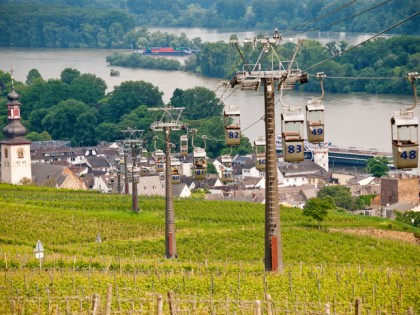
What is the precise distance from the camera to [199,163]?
90.7ft

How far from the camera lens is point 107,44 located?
503 feet

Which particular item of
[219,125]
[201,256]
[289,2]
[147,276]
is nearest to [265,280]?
[147,276]

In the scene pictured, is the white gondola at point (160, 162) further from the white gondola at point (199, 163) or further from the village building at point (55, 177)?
the village building at point (55, 177)

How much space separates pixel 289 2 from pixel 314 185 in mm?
95891

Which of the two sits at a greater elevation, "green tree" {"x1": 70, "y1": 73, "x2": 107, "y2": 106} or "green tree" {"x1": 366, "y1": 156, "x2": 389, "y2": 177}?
"green tree" {"x1": 70, "y1": 73, "x2": 107, "y2": 106}

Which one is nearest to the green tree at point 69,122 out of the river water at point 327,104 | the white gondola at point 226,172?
the river water at point 327,104

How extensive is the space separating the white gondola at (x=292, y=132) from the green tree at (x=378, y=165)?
4525 centimetres

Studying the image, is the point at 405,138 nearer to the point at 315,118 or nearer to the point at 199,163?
the point at 315,118

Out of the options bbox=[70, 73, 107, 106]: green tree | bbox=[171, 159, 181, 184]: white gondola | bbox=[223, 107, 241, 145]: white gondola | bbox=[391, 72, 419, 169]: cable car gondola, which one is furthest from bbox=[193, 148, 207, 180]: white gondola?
bbox=[70, 73, 107, 106]: green tree

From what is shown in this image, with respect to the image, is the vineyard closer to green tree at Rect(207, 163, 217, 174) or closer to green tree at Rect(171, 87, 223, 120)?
green tree at Rect(207, 163, 217, 174)

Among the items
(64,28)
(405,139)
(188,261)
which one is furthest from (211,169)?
(64,28)

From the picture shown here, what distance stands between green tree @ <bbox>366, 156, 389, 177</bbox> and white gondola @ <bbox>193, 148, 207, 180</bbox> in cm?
3467

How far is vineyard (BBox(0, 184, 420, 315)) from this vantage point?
18203mm

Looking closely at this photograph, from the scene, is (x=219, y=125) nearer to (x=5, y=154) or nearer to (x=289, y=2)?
(x=5, y=154)
